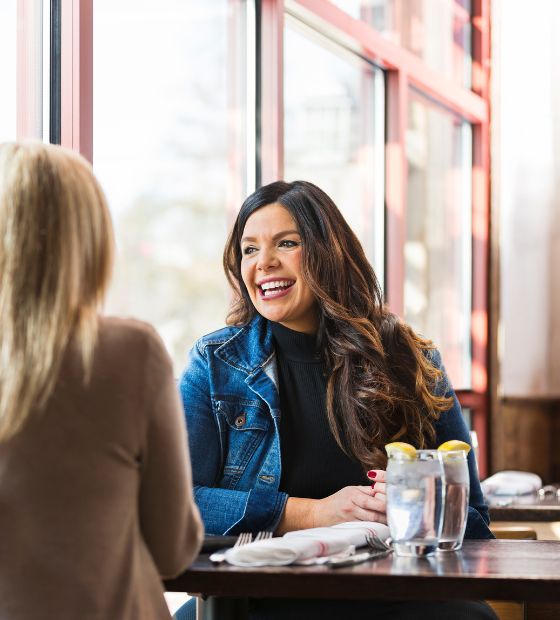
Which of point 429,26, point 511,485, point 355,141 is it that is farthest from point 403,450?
point 429,26

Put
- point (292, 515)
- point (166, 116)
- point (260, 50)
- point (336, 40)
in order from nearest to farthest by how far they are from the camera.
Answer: point (292, 515) → point (166, 116) → point (260, 50) → point (336, 40)

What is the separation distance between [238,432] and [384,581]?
0.71 metres

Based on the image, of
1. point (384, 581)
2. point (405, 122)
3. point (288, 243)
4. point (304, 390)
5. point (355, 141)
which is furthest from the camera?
point (405, 122)

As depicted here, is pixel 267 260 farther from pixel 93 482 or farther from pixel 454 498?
pixel 93 482

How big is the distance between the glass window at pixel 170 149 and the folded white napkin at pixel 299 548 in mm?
1513

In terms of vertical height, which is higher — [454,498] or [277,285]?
[277,285]

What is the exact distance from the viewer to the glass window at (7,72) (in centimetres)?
268

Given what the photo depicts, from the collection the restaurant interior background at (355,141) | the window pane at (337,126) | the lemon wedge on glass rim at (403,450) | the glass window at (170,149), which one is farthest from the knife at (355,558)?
the window pane at (337,126)

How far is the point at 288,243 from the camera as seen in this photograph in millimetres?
2439

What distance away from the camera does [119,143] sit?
328 centimetres

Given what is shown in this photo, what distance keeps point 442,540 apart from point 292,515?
0.40 m

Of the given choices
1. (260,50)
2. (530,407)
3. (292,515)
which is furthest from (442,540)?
(530,407)

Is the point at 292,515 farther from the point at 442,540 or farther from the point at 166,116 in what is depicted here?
the point at 166,116

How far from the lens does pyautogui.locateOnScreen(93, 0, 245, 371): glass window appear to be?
3262 mm
